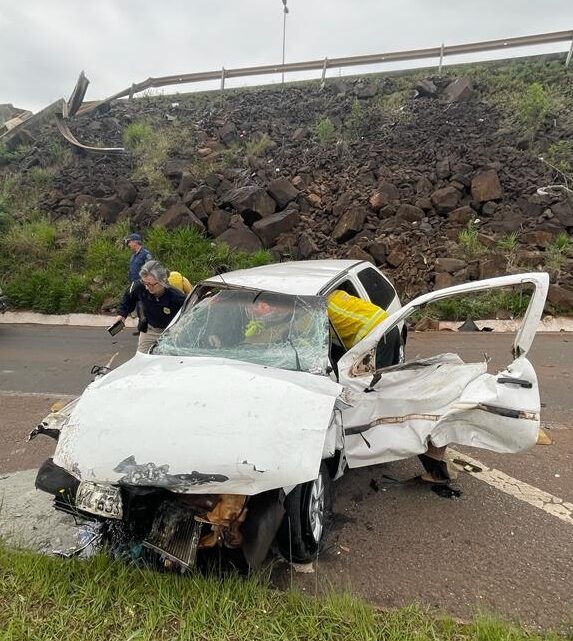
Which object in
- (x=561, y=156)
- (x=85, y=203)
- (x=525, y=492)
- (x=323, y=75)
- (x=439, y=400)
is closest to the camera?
(x=439, y=400)

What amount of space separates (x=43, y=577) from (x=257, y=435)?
4.90 ft

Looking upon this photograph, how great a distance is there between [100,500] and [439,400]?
2128mm

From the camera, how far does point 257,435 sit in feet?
7.96

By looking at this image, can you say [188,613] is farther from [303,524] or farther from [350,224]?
[350,224]

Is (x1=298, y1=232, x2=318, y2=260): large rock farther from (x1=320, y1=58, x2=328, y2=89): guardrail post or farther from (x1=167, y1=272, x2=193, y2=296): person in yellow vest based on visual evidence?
(x1=320, y1=58, x2=328, y2=89): guardrail post

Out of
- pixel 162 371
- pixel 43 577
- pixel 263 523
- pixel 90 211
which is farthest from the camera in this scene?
pixel 90 211

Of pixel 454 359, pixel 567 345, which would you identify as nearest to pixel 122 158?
pixel 567 345

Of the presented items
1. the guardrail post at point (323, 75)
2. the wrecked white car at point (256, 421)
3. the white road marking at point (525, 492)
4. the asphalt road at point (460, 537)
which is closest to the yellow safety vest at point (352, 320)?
the wrecked white car at point (256, 421)

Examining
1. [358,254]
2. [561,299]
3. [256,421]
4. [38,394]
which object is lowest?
[38,394]

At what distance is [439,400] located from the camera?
10.6 ft

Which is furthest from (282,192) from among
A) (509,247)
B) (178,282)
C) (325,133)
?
(178,282)

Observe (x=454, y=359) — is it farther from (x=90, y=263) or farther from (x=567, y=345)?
(x=90, y=263)

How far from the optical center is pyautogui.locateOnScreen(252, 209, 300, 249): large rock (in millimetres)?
11562

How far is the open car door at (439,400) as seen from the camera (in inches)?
116
